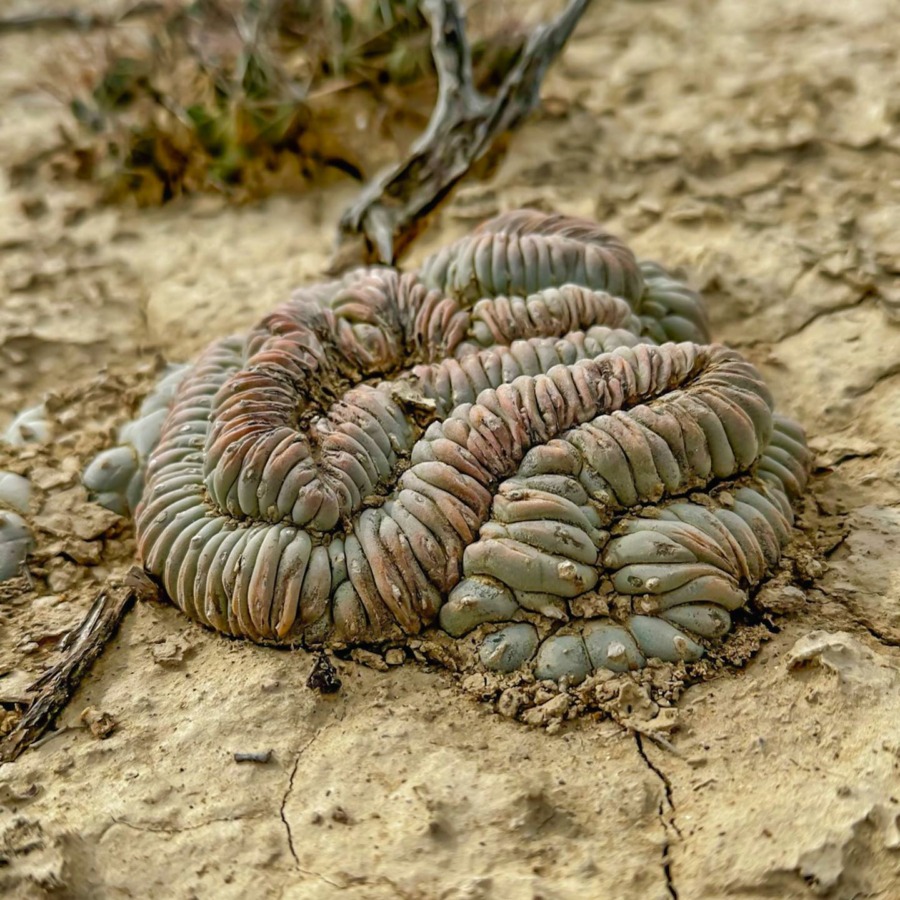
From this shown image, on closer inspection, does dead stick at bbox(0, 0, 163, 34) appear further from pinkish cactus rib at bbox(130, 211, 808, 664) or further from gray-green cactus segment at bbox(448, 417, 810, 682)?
gray-green cactus segment at bbox(448, 417, 810, 682)

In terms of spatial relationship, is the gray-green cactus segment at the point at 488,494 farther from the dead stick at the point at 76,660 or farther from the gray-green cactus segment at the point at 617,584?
the dead stick at the point at 76,660

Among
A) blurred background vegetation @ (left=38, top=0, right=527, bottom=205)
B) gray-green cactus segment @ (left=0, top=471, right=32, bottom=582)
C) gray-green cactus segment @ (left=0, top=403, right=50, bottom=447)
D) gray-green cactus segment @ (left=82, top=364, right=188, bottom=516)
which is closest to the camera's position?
gray-green cactus segment @ (left=0, top=471, right=32, bottom=582)

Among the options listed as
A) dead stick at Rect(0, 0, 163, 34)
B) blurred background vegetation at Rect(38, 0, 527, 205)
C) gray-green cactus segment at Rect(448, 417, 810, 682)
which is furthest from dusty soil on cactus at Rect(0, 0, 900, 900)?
dead stick at Rect(0, 0, 163, 34)

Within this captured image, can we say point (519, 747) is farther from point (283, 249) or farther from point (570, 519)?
point (283, 249)

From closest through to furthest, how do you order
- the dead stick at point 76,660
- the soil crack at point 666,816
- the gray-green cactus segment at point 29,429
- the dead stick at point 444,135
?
the soil crack at point 666,816, the dead stick at point 76,660, the gray-green cactus segment at point 29,429, the dead stick at point 444,135

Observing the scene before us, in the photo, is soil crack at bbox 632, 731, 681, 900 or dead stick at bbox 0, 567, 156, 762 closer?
soil crack at bbox 632, 731, 681, 900

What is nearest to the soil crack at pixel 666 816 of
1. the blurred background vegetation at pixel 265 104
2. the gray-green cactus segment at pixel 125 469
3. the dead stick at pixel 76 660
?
the dead stick at pixel 76 660

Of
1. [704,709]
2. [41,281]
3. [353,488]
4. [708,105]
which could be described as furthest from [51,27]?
[704,709]
